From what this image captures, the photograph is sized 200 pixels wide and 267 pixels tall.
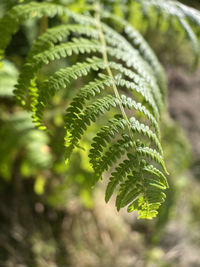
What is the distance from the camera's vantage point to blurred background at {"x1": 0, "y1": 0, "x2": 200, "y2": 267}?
2.07 meters

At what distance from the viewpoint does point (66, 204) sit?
8.89ft

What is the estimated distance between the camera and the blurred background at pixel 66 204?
207 cm

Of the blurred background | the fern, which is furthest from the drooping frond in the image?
the blurred background

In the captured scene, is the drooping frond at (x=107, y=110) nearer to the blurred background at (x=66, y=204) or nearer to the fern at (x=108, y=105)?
the fern at (x=108, y=105)

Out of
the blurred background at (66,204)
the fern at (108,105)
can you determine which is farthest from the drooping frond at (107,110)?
the blurred background at (66,204)

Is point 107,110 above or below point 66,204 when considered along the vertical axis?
below

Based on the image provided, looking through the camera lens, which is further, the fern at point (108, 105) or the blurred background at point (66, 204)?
the blurred background at point (66, 204)

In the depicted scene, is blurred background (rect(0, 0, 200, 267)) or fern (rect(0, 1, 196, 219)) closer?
fern (rect(0, 1, 196, 219))

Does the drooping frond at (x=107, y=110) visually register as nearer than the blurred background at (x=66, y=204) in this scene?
Yes

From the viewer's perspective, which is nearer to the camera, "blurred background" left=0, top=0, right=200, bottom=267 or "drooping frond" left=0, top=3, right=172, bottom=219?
"drooping frond" left=0, top=3, right=172, bottom=219

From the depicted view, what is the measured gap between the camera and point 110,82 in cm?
106

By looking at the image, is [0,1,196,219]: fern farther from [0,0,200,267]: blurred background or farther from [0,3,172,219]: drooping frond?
[0,0,200,267]: blurred background

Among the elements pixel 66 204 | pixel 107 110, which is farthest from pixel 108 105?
pixel 66 204

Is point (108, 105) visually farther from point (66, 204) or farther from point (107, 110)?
point (66, 204)
